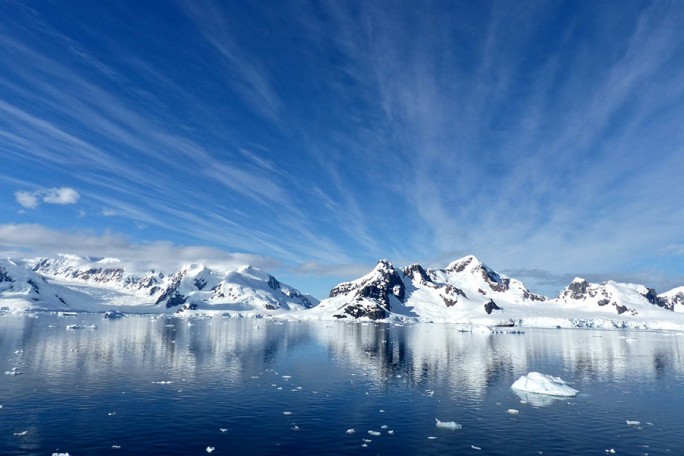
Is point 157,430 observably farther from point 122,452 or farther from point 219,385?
point 219,385

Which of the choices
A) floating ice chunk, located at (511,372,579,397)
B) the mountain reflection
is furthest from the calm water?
floating ice chunk, located at (511,372,579,397)

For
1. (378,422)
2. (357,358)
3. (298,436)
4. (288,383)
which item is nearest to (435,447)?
(378,422)

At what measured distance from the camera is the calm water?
41438 mm

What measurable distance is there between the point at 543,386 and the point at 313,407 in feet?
117

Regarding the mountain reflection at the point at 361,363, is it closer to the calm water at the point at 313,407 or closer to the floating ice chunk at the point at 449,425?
the calm water at the point at 313,407

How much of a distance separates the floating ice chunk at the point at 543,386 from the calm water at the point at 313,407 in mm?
2396

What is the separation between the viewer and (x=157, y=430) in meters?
44.2

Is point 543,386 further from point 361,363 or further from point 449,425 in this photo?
point 361,363

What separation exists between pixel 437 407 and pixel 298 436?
848 inches

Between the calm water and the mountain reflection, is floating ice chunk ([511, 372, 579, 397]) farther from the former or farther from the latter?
the mountain reflection

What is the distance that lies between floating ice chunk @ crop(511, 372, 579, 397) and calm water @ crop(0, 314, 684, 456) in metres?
2.40

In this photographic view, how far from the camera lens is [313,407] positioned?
55562mm

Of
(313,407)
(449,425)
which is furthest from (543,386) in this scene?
(313,407)

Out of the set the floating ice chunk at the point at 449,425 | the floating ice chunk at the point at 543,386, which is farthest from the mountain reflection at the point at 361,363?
the floating ice chunk at the point at 449,425
